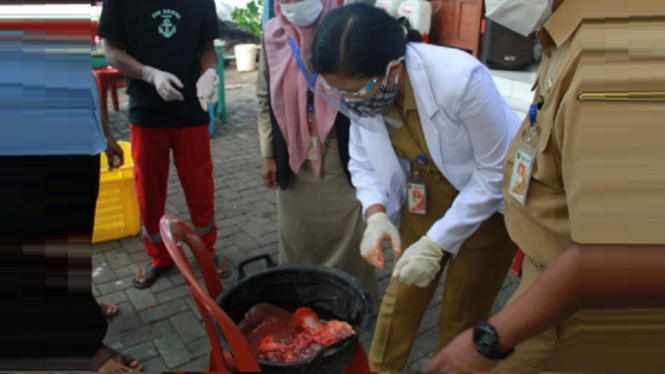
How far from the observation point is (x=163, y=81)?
8.71 ft

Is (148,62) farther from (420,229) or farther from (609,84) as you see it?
(609,84)

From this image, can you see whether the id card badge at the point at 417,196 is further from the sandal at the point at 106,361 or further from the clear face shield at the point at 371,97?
the sandal at the point at 106,361

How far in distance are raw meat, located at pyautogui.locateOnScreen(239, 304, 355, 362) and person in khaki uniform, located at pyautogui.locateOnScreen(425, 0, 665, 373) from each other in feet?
1.66

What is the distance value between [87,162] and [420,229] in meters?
1.26

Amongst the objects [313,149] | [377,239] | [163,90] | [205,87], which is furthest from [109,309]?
[377,239]

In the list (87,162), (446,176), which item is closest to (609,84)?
(446,176)

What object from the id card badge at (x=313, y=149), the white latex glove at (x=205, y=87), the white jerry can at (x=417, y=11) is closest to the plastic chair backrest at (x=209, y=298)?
the id card badge at (x=313, y=149)

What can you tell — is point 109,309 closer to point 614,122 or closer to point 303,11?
point 303,11

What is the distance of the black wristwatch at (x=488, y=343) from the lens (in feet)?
3.69

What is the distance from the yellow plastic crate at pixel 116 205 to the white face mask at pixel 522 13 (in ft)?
9.23

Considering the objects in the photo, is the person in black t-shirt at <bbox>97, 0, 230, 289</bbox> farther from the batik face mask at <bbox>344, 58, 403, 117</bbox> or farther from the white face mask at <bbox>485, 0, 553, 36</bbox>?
the white face mask at <bbox>485, 0, 553, 36</bbox>

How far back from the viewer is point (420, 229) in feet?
6.63

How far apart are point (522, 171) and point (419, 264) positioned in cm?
56

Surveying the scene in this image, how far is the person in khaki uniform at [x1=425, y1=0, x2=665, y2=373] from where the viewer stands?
866 mm
